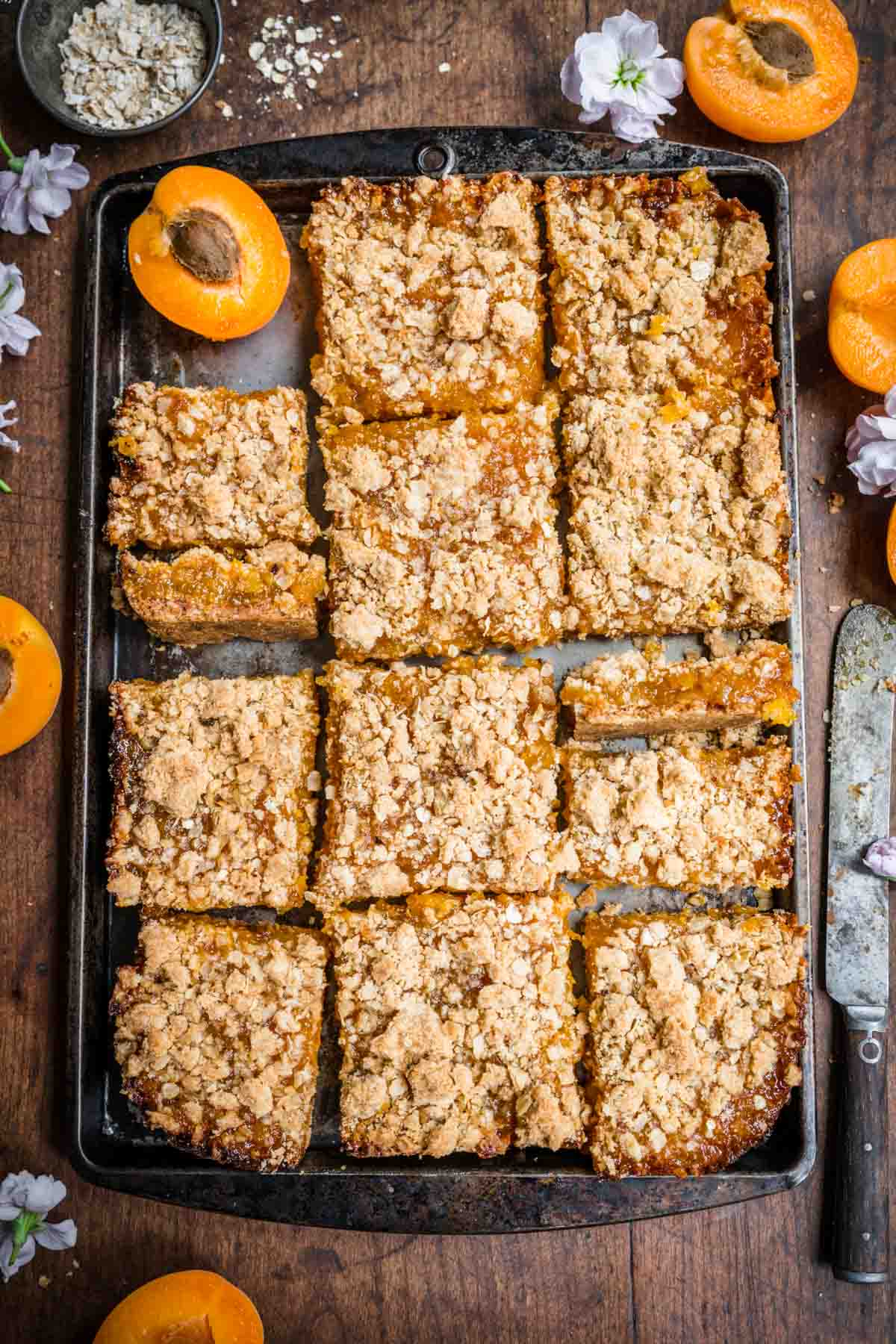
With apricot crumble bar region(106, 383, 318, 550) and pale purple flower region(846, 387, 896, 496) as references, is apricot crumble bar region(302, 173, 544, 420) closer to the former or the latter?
apricot crumble bar region(106, 383, 318, 550)

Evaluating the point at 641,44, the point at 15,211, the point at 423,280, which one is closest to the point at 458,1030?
the point at 423,280

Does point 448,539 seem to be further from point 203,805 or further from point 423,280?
point 203,805

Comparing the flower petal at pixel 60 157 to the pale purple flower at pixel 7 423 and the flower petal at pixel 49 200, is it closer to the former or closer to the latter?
the flower petal at pixel 49 200

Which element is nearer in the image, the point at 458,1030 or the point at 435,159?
the point at 458,1030

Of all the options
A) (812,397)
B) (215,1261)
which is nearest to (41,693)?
(215,1261)

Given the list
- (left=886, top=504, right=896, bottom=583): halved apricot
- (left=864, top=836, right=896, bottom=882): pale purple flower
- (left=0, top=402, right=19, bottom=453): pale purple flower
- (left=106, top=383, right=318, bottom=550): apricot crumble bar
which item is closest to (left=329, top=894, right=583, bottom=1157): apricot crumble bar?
(left=864, top=836, right=896, bottom=882): pale purple flower

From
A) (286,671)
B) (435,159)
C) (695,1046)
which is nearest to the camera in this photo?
(695,1046)
